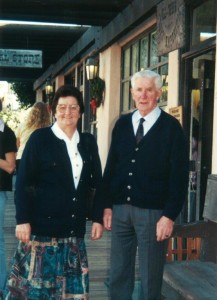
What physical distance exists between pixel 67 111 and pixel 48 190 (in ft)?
1.66

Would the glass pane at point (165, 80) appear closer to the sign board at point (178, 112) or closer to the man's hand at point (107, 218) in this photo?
the sign board at point (178, 112)

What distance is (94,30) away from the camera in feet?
42.7

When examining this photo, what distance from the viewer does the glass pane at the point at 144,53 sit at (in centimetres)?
1029

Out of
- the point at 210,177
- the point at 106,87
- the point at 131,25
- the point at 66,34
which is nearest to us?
the point at 210,177

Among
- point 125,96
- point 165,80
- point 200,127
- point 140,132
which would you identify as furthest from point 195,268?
point 125,96

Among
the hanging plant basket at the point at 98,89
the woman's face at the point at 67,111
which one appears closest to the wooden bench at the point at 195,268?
the woman's face at the point at 67,111

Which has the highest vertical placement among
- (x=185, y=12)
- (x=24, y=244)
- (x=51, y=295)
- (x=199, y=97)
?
(x=185, y=12)

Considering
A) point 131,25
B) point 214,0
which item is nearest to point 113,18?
point 131,25

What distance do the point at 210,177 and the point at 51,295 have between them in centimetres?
213

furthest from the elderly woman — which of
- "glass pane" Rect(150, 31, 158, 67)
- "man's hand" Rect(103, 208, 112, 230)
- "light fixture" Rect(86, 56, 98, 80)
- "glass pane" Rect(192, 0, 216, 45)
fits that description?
"light fixture" Rect(86, 56, 98, 80)

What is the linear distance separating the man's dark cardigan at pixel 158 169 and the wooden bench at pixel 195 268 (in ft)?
1.90

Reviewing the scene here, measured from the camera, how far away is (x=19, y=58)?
13.5 meters

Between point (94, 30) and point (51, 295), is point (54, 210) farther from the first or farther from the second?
point (94, 30)

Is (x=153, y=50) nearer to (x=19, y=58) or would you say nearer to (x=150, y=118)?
(x=19, y=58)
